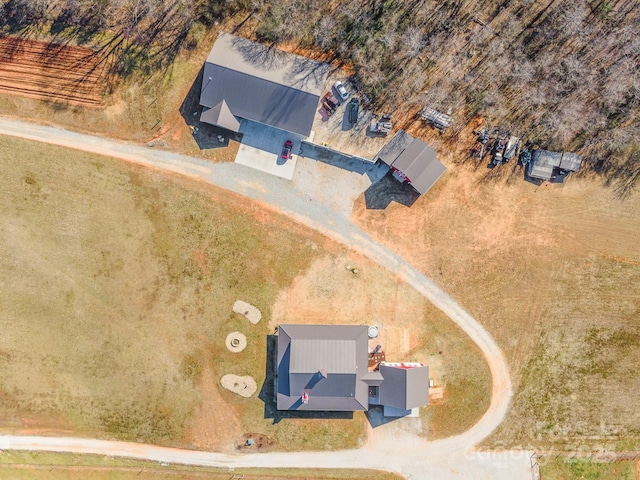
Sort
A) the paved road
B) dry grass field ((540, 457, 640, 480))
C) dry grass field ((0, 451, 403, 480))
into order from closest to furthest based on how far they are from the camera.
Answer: the paved road < dry grass field ((0, 451, 403, 480)) < dry grass field ((540, 457, 640, 480))

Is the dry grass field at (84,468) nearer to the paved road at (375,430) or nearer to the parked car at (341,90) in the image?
the paved road at (375,430)

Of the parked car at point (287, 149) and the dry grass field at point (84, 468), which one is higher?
the parked car at point (287, 149)

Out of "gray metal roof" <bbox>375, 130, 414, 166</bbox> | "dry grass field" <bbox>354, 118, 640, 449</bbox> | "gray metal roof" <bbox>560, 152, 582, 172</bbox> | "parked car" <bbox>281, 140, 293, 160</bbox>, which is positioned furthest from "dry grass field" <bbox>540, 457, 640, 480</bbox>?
"parked car" <bbox>281, 140, 293, 160</bbox>

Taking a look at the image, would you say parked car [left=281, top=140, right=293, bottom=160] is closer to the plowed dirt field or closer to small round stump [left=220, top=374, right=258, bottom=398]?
the plowed dirt field

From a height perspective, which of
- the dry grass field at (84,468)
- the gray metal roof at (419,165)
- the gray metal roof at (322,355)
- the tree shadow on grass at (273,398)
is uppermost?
the gray metal roof at (419,165)

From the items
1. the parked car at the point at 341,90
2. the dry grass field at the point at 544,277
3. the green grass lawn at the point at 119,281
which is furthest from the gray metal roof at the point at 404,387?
the parked car at the point at 341,90

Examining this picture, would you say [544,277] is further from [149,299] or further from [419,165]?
[149,299]

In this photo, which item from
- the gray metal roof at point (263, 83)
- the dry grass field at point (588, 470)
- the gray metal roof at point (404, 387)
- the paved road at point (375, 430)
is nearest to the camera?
the gray metal roof at point (263, 83)
